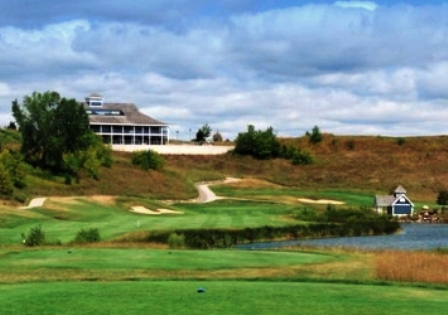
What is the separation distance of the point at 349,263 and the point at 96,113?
116 metres

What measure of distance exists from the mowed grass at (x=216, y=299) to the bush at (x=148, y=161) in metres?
86.8

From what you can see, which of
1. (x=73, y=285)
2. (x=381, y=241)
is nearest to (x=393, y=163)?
(x=381, y=241)

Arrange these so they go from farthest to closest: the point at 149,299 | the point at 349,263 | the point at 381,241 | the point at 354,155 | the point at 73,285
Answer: the point at 354,155, the point at 381,241, the point at 349,263, the point at 73,285, the point at 149,299

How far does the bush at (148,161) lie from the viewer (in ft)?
356

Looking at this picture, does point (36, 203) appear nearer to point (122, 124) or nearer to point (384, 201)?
point (384, 201)

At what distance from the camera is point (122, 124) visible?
460 ft

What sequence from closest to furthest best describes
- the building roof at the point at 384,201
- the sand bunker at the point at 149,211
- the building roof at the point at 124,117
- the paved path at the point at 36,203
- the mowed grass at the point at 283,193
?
the paved path at the point at 36,203 < the sand bunker at the point at 149,211 < the building roof at the point at 384,201 < the mowed grass at the point at 283,193 < the building roof at the point at 124,117

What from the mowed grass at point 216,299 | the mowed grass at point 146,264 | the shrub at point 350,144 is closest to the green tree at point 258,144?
the shrub at point 350,144

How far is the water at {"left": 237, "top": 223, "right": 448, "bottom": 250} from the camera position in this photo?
49.3 meters

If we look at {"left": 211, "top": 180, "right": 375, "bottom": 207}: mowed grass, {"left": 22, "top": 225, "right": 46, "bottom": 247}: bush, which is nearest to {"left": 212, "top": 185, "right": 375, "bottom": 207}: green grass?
Result: {"left": 211, "top": 180, "right": 375, "bottom": 207}: mowed grass

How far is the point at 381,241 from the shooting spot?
2217 inches

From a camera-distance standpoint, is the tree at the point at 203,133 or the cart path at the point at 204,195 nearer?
the cart path at the point at 204,195

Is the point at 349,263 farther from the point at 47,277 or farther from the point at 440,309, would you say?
the point at 440,309

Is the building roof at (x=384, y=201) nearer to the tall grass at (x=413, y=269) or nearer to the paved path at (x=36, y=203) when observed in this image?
the paved path at (x=36, y=203)
